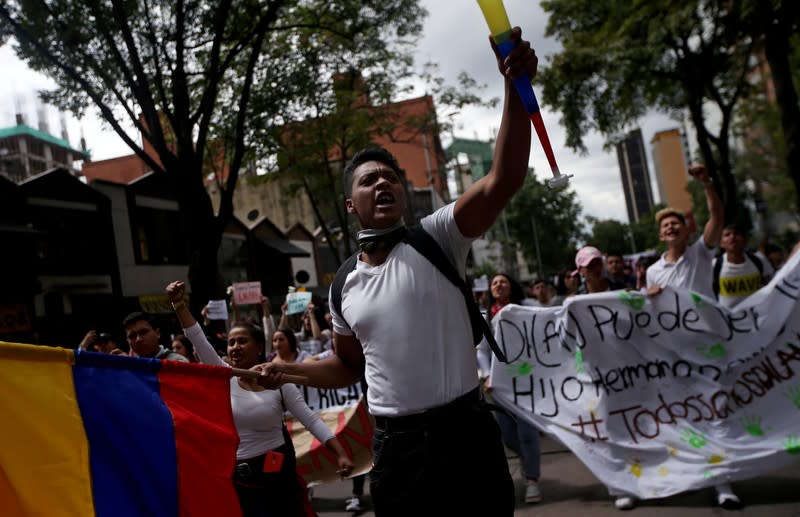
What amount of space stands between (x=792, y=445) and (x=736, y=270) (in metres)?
2.08

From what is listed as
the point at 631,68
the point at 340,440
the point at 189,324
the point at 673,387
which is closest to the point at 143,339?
the point at 189,324

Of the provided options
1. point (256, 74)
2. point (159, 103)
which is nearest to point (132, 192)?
point (256, 74)

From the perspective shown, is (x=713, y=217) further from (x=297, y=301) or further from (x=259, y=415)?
(x=297, y=301)

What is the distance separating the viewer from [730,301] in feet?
21.3

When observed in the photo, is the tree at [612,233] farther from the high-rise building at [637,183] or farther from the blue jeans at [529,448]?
the blue jeans at [529,448]

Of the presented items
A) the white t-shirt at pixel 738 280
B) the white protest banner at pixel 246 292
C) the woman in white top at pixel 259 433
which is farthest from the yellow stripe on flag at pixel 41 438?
the white protest banner at pixel 246 292

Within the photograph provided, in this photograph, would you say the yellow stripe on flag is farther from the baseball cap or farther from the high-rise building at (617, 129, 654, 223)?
the high-rise building at (617, 129, 654, 223)

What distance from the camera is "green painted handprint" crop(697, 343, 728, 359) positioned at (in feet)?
17.7

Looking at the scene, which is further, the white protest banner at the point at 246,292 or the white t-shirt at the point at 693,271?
the white protest banner at the point at 246,292

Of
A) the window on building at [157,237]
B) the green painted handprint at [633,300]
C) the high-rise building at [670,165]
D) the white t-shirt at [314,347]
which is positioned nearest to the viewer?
the green painted handprint at [633,300]

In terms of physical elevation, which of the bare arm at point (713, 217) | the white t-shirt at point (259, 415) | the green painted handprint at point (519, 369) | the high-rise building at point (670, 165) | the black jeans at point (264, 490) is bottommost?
the black jeans at point (264, 490)

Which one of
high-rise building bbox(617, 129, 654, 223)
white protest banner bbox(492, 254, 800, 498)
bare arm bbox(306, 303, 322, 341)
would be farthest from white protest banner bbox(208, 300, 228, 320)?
high-rise building bbox(617, 129, 654, 223)

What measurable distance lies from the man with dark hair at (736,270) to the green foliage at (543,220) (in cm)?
4975

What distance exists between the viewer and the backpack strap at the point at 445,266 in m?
→ 2.29
